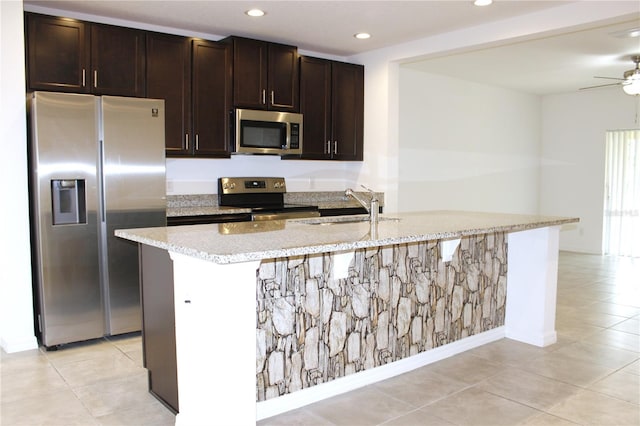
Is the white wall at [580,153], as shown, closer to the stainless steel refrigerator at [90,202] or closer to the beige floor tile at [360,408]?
the beige floor tile at [360,408]

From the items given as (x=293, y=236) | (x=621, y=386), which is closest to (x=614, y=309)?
(x=621, y=386)

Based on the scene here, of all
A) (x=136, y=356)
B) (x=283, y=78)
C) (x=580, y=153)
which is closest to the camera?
(x=136, y=356)

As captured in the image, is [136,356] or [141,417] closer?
[141,417]

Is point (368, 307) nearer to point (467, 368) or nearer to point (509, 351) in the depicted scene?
point (467, 368)

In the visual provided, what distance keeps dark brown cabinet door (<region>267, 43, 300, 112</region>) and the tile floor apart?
8.17ft

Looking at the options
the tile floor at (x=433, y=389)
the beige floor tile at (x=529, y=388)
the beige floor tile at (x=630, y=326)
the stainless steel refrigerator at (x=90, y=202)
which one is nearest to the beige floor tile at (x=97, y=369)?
the tile floor at (x=433, y=389)

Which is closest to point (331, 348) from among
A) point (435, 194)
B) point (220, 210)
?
point (220, 210)

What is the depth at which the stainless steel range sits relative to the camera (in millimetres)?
4863

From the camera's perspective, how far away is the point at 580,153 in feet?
26.3

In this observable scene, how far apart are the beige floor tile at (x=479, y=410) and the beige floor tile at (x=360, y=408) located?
0.55 feet

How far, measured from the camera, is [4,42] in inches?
138

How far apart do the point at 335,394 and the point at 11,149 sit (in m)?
2.64

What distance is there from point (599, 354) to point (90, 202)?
3612 mm

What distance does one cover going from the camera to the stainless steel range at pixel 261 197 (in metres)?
4.86
